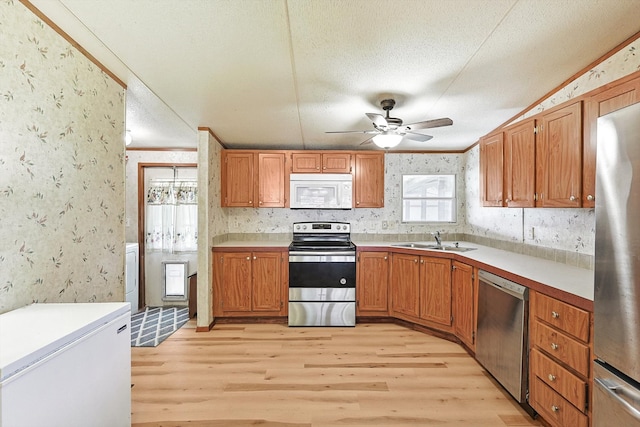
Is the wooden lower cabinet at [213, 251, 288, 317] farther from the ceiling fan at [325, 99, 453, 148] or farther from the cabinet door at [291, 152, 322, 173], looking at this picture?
the ceiling fan at [325, 99, 453, 148]

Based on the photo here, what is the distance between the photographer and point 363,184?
400 cm

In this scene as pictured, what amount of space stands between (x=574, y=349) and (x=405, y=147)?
9.84 feet

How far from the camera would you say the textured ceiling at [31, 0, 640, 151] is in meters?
1.56

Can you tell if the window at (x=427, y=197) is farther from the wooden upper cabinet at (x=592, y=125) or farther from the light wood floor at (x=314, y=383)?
the wooden upper cabinet at (x=592, y=125)

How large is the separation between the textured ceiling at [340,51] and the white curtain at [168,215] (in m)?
1.47

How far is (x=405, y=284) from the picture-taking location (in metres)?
3.52

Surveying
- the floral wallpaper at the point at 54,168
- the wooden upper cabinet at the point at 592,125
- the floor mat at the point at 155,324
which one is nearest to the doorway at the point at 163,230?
the floor mat at the point at 155,324

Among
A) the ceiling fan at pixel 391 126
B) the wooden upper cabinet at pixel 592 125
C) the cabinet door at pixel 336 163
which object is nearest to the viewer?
the wooden upper cabinet at pixel 592 125

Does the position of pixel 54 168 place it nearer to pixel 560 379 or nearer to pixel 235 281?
pixel 235 281

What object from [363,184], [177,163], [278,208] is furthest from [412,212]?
[177,163]

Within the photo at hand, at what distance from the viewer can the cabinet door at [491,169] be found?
2.79m

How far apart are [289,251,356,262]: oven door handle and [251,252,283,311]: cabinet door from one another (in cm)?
19

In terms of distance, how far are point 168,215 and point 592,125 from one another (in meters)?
4.63

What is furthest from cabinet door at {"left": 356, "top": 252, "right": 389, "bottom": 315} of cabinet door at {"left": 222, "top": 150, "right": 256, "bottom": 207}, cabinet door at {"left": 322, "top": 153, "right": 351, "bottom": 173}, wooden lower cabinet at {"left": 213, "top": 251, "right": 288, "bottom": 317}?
cabinet door at {"left": 222, "top": 150, "right": 256, "bottom": 207}
